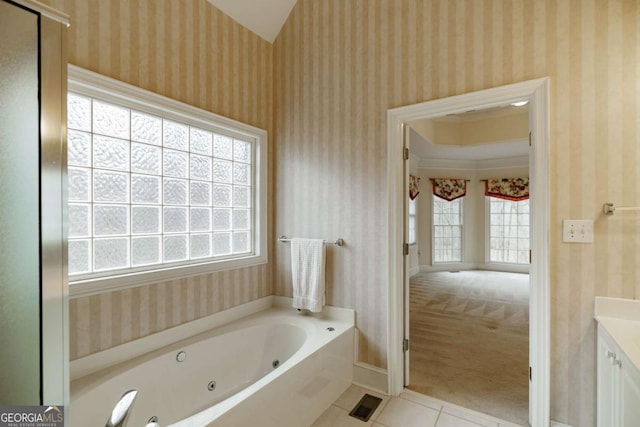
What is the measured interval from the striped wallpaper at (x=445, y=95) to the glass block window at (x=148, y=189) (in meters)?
0.52

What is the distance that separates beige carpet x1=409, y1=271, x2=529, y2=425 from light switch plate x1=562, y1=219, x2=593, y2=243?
119 centimetres

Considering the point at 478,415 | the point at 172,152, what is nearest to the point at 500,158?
the point at 478,415

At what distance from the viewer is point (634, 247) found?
154 cm

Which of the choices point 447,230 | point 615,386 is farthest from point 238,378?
point 447,230

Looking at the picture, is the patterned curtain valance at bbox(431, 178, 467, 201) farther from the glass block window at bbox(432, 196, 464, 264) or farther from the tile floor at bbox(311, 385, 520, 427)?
the tile floor at bbox(311, 385, 520, 427)

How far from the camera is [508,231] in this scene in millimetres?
6449

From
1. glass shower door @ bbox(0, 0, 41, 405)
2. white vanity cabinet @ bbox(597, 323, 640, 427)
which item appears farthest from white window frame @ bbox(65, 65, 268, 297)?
white vanity cabinet @ bbox(597, 323, 640, 427)

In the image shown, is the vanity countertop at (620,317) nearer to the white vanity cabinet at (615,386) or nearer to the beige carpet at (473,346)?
the white vanity cabinet at (615,386)

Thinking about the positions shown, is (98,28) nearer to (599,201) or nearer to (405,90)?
(405,90)

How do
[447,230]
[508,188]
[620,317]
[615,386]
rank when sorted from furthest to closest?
1. [447,230]
2. [508,188]
3. [620,317]
4. [615,386]

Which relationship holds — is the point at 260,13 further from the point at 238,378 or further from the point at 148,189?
the point at 238,378

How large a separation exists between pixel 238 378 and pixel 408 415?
3.93ft

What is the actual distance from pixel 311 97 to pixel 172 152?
1208mm

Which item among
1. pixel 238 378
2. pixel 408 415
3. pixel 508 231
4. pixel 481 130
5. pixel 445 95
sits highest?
pixel 481 130
